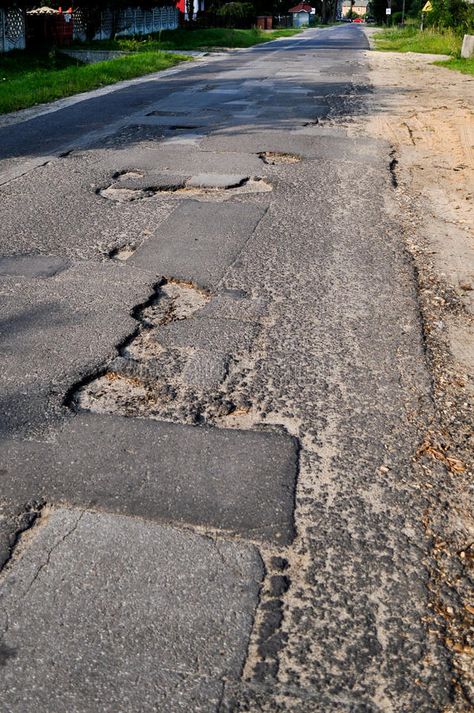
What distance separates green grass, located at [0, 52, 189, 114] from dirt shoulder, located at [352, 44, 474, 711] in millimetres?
5893

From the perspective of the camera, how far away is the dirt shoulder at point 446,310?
2.29 m

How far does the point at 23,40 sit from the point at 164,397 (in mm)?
30543

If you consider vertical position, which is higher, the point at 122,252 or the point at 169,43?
the point at 122,252

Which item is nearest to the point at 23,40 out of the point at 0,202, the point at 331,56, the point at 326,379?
the point at 331,56

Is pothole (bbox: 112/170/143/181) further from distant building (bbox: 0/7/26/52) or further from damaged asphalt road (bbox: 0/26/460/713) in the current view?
distant building (bbox: 0/7/26/52)

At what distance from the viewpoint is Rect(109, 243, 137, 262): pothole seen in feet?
17.1

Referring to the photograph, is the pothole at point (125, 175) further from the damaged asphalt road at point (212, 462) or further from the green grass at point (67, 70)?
the green grass at point (67, 70)

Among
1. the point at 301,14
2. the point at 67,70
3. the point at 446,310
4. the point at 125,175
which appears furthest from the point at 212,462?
the point at 301,14

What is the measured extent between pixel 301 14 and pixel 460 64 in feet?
322

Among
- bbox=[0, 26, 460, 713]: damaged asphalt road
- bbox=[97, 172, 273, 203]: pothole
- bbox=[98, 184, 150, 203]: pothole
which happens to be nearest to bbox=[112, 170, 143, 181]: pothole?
Answer: bbox=[97, 172, 273, 203]: pothole

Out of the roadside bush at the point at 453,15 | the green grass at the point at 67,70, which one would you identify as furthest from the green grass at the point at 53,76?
the roadside bush at the point at 453,15

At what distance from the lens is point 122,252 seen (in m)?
5.34

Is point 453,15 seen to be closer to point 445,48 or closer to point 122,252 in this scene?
point 445,48

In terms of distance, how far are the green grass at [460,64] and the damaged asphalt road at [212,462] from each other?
17340 millimetres
